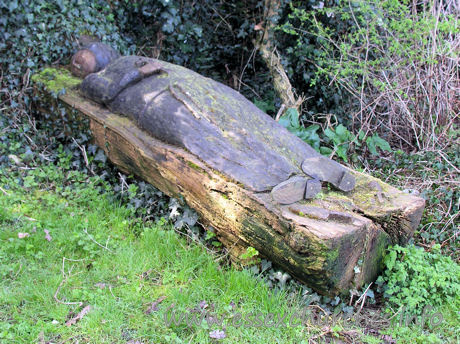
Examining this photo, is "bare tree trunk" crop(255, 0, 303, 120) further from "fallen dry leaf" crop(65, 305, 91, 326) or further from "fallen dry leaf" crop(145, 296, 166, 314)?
"fallen dry leaf" crop(65, 305, 91, 326)

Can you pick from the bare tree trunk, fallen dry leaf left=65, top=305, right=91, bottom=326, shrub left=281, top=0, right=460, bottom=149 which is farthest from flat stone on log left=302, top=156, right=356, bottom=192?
the bare tree trunk

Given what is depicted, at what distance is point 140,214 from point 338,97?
2845 mm

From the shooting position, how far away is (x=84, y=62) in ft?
14.4

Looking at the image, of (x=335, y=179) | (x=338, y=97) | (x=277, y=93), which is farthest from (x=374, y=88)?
(x=335, y=179)

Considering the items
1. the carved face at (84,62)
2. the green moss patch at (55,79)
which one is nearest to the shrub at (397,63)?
the carved face at (84,62)

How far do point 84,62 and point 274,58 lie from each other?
85.6 inches

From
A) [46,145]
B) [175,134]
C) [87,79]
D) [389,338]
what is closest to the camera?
[389,338]

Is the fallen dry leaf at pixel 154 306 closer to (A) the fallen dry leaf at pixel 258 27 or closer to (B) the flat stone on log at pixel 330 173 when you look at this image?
(B) the flat stone on log at pixel 330 173

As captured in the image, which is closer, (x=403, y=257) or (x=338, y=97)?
(x=403, y=257)

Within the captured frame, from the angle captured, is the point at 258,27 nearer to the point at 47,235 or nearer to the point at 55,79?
the point at 55,79

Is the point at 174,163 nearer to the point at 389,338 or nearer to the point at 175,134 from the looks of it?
the point at 175,134

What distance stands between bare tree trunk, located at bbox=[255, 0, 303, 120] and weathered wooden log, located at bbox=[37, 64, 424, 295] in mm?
1600

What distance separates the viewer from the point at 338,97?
16.9 feet

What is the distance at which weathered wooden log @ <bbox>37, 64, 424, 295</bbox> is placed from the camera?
2605 mm
